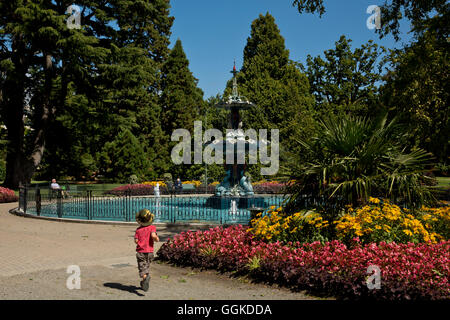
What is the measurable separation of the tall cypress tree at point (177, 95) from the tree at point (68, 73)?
44.9 feet

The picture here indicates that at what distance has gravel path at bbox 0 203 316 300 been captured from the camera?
24.0ft

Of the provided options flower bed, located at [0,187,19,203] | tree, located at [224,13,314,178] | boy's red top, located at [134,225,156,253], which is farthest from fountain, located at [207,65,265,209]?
tree, located at [224,13,314,178]

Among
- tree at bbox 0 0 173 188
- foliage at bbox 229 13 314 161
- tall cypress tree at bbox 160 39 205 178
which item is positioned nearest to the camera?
tree at bbox 0 0 173 188

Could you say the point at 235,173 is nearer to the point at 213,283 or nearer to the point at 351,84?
the point at 213,283

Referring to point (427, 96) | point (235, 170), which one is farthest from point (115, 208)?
point (427, 96)

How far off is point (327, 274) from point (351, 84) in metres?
46.8

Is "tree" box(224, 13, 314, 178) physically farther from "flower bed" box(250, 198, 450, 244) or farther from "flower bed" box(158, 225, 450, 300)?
"flower bed" box(158, 225, 450, 300)

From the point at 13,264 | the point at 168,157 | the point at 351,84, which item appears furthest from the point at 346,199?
the point at 351,84

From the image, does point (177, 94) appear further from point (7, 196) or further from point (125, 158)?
point (7, 196)

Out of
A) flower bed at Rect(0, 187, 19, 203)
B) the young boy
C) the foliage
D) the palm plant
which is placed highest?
the foliage

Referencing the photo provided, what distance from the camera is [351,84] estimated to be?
5100 cm

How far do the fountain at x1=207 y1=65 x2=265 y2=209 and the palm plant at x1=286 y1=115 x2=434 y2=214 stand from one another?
11676 millimetres

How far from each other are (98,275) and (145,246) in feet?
5.96

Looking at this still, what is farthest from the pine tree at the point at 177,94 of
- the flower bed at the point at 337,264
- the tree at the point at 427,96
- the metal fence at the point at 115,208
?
the flower bed at the point at 337,264
